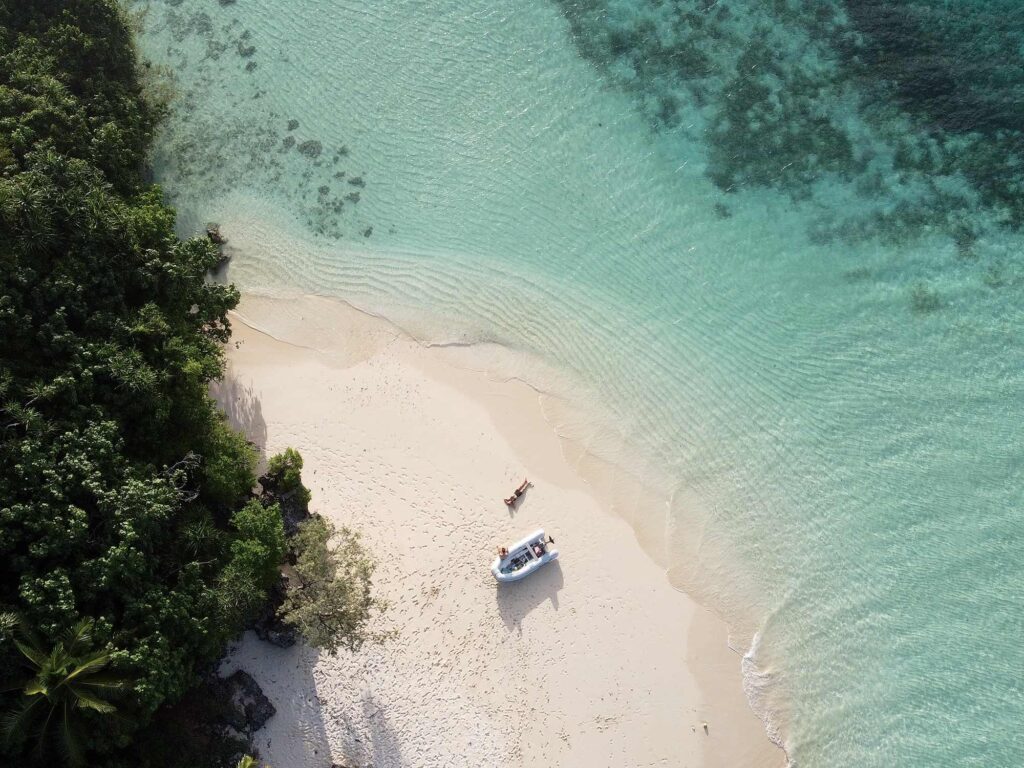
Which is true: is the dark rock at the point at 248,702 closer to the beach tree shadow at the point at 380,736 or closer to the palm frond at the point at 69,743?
the beach tree shadow at the point at 380,736

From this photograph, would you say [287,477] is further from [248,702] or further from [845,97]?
[845,97]

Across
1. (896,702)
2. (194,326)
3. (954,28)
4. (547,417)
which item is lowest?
(896,702)

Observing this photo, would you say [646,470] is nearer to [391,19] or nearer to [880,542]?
[880,542]

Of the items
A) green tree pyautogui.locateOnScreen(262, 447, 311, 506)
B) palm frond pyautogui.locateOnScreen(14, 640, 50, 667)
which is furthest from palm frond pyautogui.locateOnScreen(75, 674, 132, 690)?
green tree pyautogui.locateOnScreen(262, 447, 311, 506)

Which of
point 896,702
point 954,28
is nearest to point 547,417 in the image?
point 896,702

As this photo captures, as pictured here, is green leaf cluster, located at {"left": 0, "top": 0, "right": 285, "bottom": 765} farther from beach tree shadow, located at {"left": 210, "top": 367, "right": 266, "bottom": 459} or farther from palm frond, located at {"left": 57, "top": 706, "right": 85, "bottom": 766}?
beach tree shadow, located at {"left": 210, "top": 367, "right": 266, "bottom": 459}

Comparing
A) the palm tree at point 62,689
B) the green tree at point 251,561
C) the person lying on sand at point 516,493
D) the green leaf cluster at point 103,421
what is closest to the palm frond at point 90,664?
the palm tree at point 62,689
